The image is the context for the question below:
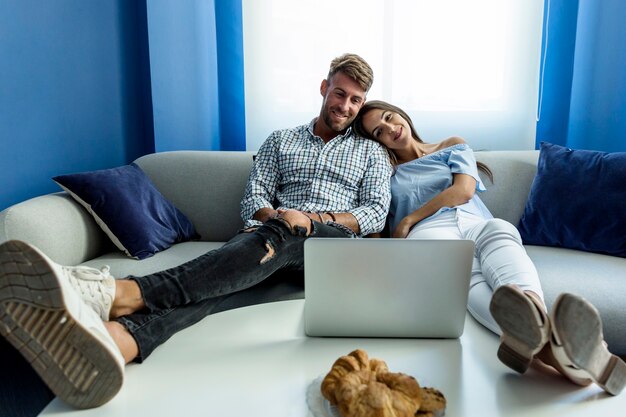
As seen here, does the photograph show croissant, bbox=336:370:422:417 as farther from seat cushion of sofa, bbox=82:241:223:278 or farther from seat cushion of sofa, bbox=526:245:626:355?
seat cushion of sofa, bbox=82:241:223:278

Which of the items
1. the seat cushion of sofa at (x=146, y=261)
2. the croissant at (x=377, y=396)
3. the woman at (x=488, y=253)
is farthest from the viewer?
the seat cushion of sofa at (x=146, y=261)

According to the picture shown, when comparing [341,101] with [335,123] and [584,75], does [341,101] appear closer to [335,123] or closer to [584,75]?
[335,123]

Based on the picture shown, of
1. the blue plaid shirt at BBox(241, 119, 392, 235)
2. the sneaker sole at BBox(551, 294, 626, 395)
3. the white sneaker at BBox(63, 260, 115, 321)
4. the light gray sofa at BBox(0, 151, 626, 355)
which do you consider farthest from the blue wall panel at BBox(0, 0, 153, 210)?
the sneaker sole at BBox(551, 294, 626, 395)

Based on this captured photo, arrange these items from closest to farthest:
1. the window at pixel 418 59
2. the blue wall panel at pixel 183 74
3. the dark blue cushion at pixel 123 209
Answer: the dark blue cushion at pixel 123 209 < the blue wall panel at pixel 183 74 < the window at pixel 418 59

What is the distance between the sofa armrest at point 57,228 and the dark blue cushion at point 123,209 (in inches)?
2.1

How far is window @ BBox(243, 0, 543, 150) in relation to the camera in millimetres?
2613

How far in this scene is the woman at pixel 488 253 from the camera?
766 mm

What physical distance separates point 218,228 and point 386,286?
1.37m

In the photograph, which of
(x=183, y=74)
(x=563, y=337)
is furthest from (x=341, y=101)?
(x=563, y=337)

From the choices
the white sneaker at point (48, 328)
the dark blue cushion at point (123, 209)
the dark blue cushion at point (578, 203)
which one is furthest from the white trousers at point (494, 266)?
the dark blue cushion at point (123, 209)

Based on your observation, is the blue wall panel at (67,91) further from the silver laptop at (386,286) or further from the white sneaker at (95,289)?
the silver laptop at (386,286)

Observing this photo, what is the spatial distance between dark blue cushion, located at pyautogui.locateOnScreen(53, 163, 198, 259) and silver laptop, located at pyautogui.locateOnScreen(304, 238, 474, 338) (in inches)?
41.9

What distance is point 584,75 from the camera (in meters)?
2.46

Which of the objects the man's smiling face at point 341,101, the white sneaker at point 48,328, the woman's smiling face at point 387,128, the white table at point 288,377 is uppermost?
the man's smiling face at point 341,101
